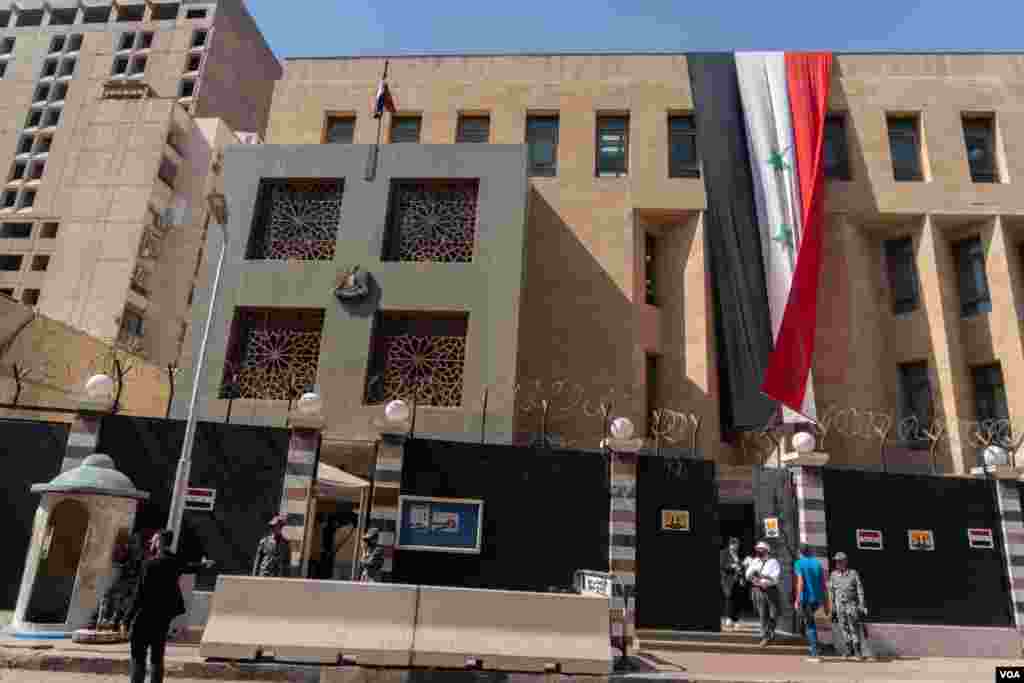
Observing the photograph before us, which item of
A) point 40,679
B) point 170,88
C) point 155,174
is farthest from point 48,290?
point 40,679

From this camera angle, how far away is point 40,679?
820cm

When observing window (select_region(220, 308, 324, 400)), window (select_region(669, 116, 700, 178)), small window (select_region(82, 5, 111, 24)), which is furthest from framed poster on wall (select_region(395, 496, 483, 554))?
small window (select_region(82, 5, 111, 24))

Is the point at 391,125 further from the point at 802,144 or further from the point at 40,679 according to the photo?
the point at 40,679

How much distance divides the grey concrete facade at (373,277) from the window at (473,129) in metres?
4.20

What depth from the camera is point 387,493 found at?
42.3 feet

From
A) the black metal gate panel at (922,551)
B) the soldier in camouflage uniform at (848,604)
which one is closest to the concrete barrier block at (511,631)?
the soldier in camouflage uniform at (848,604)

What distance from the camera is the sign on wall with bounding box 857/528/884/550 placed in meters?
13.6

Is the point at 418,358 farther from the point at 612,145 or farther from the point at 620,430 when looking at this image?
the point at 612,145

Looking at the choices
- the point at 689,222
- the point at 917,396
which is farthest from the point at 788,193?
the point at 917,396

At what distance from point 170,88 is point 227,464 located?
54251 millimetres

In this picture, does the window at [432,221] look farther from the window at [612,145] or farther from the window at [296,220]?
the window at [612,145]

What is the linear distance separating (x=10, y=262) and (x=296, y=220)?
127 ft

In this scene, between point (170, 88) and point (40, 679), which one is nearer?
point (40, 679)

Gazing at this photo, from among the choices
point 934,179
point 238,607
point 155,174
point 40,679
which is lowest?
point 40,679
